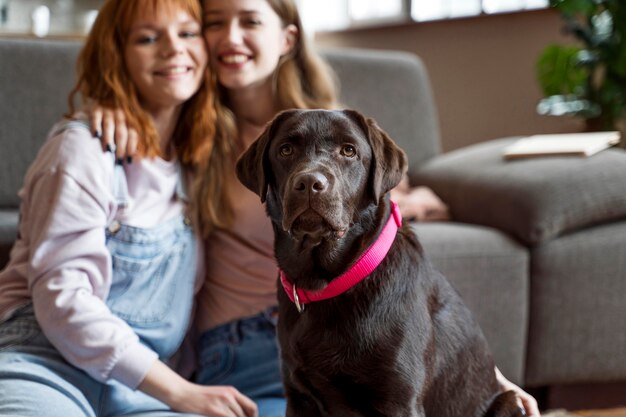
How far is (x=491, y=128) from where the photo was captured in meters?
4.31

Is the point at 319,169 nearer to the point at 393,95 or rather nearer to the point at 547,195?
the point at 547,195

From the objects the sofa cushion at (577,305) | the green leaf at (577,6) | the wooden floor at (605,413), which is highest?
the green leaf at (577,6)

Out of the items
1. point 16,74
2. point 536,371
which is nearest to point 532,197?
point 536,371

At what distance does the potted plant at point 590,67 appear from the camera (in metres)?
Answer: 3.28

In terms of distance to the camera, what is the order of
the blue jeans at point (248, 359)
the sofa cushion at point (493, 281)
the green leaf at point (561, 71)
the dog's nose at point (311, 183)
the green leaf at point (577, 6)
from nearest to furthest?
the dog's nose at point (311, 183) → the blue jeans at point (248, 359) → the sofa cushion at point (493, 281) → the green leaf at point (577, 6) → the green leaf at point (561, 71)

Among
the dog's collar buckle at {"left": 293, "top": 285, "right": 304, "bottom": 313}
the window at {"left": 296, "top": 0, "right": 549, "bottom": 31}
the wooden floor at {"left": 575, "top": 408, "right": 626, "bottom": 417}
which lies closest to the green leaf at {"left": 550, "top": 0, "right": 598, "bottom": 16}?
the window at {"left": 296, "top": 0, "right": 549, "bottom": 31}

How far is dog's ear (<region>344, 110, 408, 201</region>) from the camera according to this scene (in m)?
1.29

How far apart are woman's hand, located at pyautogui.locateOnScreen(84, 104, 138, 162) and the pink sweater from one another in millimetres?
26

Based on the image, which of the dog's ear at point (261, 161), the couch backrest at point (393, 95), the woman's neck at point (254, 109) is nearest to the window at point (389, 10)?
the couch backrest at point (393, 95)

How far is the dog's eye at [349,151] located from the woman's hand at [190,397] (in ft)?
1.93

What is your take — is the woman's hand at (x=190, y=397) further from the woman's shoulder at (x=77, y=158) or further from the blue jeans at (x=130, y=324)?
the woman's shoulder at (x=77, y=158)

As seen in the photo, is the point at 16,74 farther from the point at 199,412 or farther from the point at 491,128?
the point at 491,128

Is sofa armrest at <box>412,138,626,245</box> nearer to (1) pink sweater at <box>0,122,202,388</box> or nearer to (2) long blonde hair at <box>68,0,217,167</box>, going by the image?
(2) long blonde hair at <box>68,0,217,167</box>

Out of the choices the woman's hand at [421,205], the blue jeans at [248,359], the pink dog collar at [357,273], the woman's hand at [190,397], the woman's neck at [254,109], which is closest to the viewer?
the pink dog collar at [357,273]
